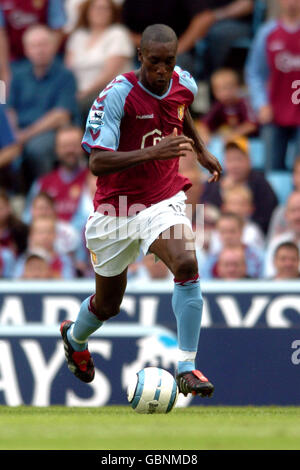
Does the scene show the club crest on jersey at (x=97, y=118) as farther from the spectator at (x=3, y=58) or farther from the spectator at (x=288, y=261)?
the spectator at (x=3, y=58)

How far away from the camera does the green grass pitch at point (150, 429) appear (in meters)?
5.84

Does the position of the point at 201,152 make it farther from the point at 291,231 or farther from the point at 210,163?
the point at 291,231

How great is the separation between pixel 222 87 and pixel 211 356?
4276 millimetres

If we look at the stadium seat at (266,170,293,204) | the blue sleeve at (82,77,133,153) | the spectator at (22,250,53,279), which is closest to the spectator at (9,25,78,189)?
the spectator at (22,250,53,279)

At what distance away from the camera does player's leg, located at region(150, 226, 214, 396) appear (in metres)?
7.11

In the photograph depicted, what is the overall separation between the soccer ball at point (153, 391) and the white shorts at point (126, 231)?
739 mm

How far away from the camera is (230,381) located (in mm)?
8602

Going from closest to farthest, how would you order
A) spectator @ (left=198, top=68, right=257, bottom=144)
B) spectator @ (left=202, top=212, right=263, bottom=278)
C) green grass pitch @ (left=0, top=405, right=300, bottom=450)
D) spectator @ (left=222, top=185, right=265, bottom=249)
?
green grass pitch @ (left=0, top=405, right=300, bottom=450) → spectator @ (left=202, top=212, right=263, bottom=278) → spectator @ (left=222, top=185, right=265, bottom=249) → spectator @ (left=198, top=68, right=257, bottom=144)

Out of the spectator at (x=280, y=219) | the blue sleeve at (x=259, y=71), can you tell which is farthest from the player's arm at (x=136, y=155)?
the blue sleeve at (x=259, y=71)

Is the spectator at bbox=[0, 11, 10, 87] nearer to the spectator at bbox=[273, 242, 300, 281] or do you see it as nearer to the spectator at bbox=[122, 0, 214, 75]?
the spectator at bbox=[122, 0, 214, 75]

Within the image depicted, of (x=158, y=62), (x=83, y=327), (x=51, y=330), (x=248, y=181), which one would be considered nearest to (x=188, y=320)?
(x=83, y=327)

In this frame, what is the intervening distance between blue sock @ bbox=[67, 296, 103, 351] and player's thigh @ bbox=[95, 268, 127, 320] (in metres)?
0.12

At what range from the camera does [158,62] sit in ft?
23.3
